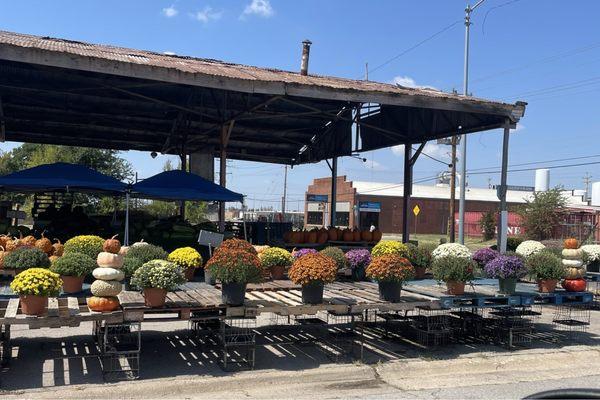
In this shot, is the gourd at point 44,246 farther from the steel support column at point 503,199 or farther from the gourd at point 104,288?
the steel support column at point 503,199

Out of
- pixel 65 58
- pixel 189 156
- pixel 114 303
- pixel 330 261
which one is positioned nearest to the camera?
pixel 114 303

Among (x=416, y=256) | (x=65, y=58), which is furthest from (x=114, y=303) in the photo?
(x=416, y=256)

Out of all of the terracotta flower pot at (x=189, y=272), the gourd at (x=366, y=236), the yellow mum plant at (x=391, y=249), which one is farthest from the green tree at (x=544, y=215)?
the terracotta flower pot at (x=189, y=272)

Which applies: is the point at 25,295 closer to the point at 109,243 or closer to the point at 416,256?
the point at 109,243

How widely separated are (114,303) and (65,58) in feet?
15.1

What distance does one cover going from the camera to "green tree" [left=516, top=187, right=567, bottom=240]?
4212cm

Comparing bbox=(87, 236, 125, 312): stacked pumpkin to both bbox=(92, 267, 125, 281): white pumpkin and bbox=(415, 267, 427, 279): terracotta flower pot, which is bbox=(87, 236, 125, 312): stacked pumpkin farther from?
bbox=(415, 267, 427, 279): terracotta flower pot

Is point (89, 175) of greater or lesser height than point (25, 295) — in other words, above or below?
above

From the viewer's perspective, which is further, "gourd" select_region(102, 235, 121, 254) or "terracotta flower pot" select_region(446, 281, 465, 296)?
"terracotta flower pot" select_region(446, 281, 465, 296)

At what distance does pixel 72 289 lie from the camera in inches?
325

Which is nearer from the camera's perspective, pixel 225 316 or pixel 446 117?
pixel 225 316

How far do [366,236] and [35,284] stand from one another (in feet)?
30.3

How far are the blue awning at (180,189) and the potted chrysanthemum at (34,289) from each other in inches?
235

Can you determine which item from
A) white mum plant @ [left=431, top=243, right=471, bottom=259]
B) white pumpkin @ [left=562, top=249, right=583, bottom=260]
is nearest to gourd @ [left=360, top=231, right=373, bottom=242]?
white mum plant @ [left=431, top=243, right=471, bottom=259]
